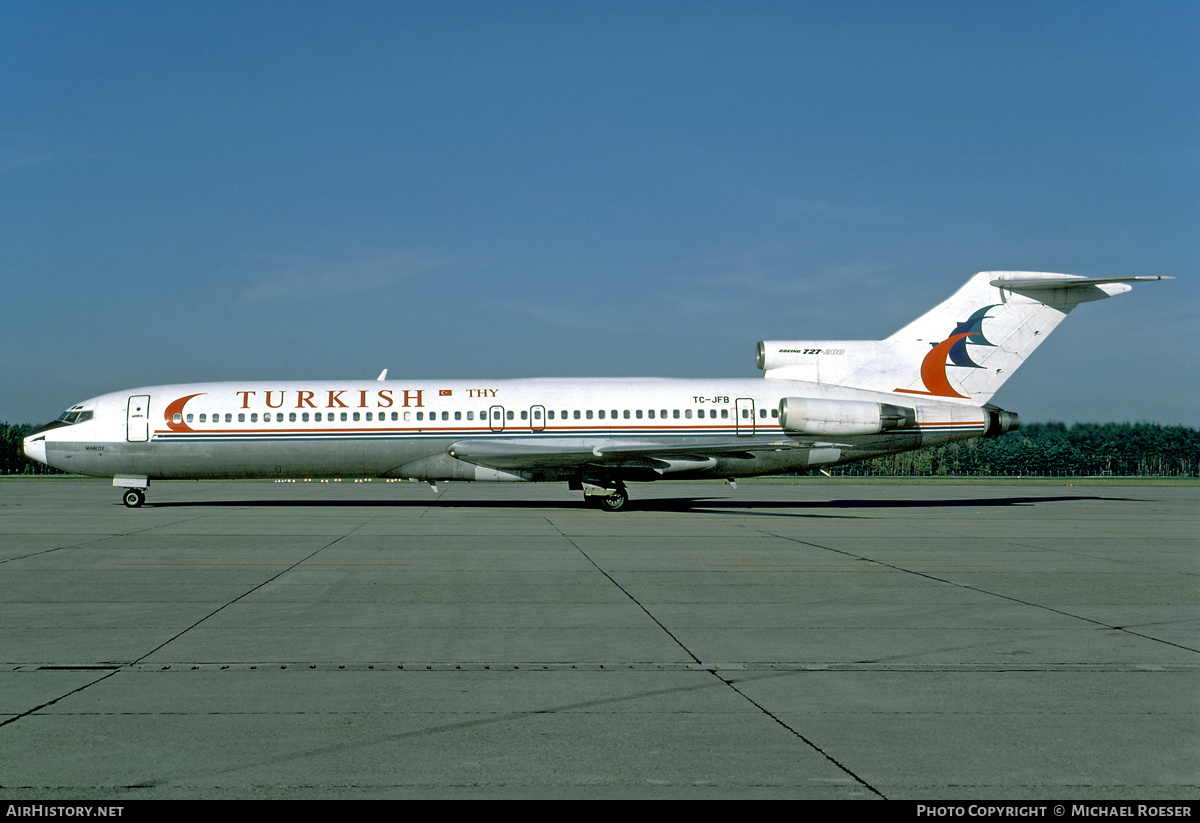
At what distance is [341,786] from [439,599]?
20.7 feet

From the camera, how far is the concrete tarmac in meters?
5.03

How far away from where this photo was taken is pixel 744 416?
90.1 feet

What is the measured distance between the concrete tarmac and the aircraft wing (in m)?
9.15

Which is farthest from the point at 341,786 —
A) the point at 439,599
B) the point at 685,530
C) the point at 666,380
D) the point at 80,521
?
the point at 666,380

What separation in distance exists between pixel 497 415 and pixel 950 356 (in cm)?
1349

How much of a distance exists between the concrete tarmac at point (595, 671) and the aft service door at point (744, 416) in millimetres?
10570

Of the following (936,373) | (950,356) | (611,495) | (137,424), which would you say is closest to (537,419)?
(611,495)

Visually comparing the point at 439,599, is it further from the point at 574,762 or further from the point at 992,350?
the point at 992,350

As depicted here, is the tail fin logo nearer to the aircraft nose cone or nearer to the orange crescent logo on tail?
the orange crescent logo on tail

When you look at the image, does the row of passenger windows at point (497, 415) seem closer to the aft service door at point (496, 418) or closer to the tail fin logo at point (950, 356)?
the aft service door at point (496, 418)

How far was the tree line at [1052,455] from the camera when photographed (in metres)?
124

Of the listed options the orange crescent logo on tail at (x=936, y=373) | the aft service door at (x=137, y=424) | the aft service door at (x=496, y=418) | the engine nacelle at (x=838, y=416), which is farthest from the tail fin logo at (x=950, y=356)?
the aft service door at (x=137, y=424)

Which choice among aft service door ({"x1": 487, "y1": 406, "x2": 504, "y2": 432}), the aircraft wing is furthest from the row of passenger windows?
the aircraft wing

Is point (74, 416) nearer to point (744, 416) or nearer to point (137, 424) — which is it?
point (137, 424)
